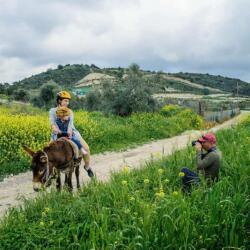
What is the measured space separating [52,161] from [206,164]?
269 cm

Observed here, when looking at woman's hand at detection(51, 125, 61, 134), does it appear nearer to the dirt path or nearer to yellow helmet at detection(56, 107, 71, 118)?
yellow helmet at detection(56, 107, 71, 118)

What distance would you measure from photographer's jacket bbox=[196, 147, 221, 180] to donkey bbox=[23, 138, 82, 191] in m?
2.28

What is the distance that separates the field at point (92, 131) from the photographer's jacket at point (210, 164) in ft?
22.6

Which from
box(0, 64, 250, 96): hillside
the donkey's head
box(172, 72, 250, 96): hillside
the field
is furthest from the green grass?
box(172, 72, 250, 96): hillside

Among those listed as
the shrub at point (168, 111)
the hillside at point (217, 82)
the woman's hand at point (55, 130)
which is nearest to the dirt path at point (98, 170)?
the woman's hand at point (55, 130)

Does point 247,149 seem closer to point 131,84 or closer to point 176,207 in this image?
point 176,207

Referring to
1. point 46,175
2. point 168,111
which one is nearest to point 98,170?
point 46,175

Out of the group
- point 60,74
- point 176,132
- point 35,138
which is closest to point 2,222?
point 35,138

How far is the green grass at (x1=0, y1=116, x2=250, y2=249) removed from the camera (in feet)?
16.1

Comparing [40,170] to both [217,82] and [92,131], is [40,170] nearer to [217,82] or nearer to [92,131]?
[92,131]

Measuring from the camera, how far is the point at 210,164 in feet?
23.5

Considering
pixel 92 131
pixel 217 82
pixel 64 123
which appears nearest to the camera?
pixel 64 123

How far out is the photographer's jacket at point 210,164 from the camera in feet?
23.4

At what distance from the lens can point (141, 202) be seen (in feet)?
18.6
